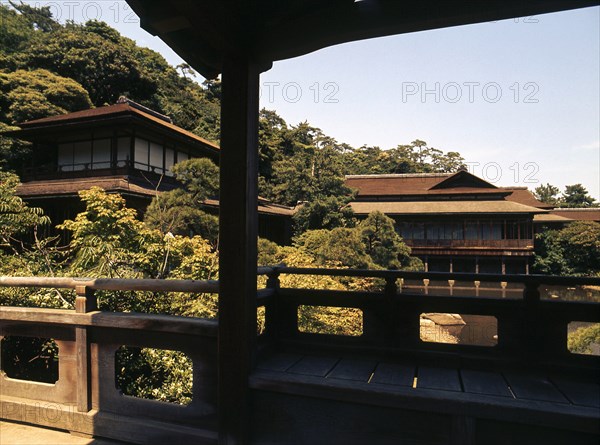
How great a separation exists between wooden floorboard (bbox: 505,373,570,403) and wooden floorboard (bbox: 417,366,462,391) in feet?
1.15

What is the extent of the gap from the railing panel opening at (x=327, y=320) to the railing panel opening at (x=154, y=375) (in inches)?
110

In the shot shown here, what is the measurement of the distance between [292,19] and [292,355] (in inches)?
100

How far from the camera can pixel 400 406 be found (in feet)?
7.25

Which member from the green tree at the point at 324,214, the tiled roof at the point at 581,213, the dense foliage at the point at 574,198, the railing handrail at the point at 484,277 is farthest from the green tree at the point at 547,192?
the railing handrail at the point at 484,277

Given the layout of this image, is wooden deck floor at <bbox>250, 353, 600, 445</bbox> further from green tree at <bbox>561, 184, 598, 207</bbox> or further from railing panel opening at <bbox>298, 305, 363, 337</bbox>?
green tree at <bbox>561, 184, 598, 207</bbox>

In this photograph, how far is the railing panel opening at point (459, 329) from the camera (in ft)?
46.6

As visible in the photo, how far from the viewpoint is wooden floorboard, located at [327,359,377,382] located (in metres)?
2.61

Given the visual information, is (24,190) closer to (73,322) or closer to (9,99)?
(9,99)

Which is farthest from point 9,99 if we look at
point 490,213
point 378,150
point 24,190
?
point 378,150

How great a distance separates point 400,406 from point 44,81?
27.7 m

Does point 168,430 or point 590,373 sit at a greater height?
point 590,373

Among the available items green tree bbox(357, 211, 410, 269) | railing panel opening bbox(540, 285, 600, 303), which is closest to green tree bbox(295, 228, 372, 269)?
green tree bbox(357, 211, 410, 269)

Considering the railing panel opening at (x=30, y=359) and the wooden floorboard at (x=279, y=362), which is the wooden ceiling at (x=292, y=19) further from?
the railing panel opening at (x=30, y=359)

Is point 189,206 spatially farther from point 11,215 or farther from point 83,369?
point 83,369
